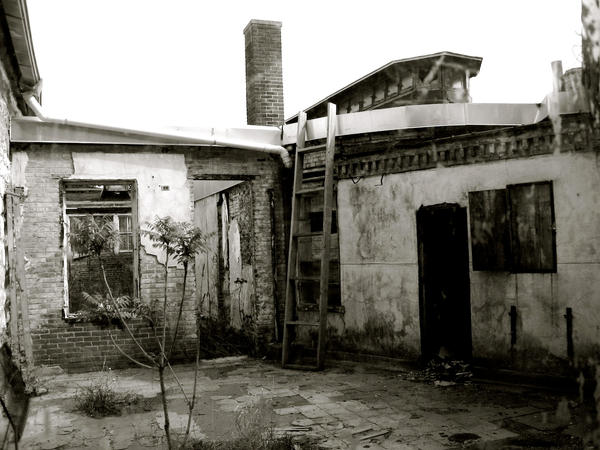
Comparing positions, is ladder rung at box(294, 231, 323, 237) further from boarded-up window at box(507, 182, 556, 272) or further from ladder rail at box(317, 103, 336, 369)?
boarded-up window at box(507, 182, 556, 272)

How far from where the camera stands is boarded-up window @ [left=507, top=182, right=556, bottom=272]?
21.9 feet

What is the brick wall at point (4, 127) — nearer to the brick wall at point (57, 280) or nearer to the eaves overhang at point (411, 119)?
the brick wall at point (57, 280)

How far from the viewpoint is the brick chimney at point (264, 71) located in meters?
11.2

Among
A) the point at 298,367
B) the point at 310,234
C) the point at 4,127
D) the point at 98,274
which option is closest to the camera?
the point at 4,127

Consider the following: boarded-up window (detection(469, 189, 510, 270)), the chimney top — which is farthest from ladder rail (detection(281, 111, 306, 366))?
the chimney top

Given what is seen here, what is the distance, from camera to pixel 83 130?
8.56 metres

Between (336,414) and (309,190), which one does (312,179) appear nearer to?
(309,190)

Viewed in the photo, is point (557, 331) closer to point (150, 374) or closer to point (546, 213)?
point (546, 213)

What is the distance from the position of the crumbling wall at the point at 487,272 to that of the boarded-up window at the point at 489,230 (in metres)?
0.16

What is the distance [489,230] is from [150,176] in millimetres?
5370

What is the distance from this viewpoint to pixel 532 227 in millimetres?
6785

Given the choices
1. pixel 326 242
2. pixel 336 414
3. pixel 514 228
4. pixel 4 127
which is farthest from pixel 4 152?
pixel 514 228

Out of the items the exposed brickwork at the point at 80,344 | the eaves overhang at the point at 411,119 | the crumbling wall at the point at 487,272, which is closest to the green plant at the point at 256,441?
the crumbling wall at the point at 487,272

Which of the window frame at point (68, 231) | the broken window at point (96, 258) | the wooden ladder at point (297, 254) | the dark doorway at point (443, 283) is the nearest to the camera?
the dark doorway at point (443, 283)
